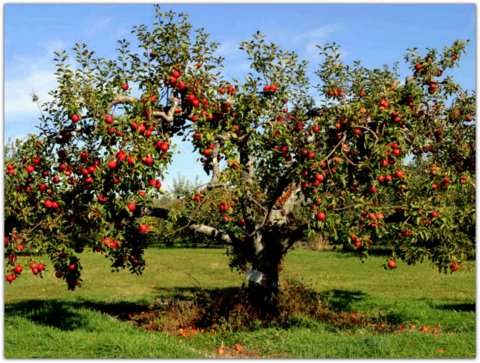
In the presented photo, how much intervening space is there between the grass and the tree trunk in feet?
2.66

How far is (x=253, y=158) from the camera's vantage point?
11.1 metres

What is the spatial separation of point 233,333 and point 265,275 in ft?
5.31

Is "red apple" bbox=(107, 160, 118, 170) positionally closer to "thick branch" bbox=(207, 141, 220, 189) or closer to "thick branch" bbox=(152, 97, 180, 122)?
"thick branch" bbox=(152, 97, 180, 122)

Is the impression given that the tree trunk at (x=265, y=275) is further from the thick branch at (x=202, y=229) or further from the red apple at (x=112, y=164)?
the red apple at (x=112, y=164)

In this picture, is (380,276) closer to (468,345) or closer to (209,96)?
(468,345)

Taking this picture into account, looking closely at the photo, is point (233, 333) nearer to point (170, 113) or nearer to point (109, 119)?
point (170, 113)

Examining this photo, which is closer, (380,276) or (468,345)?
(468,345)

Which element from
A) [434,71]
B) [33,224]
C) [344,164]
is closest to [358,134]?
[344,164]

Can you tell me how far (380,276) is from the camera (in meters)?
22.3

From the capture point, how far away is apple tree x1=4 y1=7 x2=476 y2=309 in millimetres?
8219

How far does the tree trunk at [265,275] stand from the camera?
1118 centimetres

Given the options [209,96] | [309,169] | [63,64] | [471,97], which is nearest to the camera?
[309,169]

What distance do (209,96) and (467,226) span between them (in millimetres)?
5595

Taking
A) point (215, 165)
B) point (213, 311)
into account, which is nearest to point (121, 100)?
point (215, 165)
